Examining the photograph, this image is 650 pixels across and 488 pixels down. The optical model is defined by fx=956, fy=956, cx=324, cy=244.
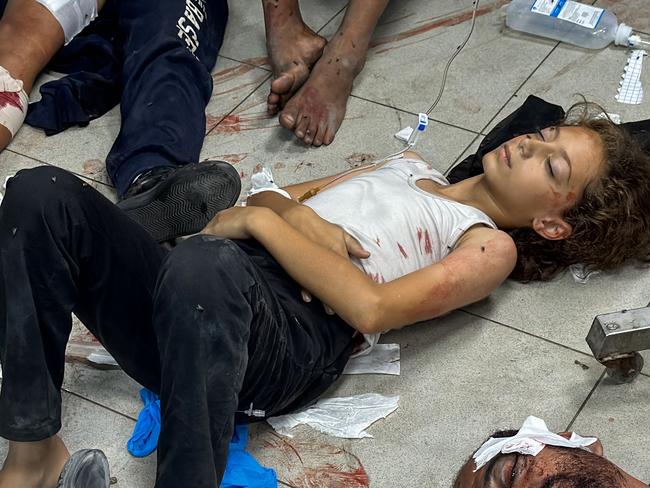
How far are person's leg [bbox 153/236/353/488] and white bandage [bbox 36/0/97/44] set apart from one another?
1203 mm

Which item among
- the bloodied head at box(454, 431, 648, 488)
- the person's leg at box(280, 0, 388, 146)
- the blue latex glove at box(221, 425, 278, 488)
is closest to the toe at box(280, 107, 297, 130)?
the person's leg at box(280, 0, 388, 146)

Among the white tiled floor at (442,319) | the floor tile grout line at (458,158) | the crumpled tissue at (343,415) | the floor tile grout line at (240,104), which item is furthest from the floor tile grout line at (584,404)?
the floor tile grout line at (240,104)

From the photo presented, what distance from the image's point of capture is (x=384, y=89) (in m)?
2.43

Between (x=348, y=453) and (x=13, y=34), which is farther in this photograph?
(x=13, y=34)

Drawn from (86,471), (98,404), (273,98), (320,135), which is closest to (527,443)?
(86,471)

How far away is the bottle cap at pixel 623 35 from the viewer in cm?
250

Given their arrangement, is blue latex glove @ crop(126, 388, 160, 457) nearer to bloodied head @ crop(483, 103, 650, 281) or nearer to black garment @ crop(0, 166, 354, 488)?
black garment @ crop(0, 166, 354, 488)

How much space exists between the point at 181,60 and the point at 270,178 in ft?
1.46

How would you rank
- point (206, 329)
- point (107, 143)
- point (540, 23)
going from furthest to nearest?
1. point (540, 23)
2. point (107, 143)
3. point (206, 329)

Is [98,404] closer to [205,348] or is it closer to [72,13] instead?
[205,348]

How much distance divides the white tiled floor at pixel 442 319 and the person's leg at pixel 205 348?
26 cm

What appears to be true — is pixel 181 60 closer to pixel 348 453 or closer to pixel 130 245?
pixel 130 245

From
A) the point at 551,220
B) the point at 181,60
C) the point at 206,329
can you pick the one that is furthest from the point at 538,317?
the point at 181,60

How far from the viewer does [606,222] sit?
5.68ft
